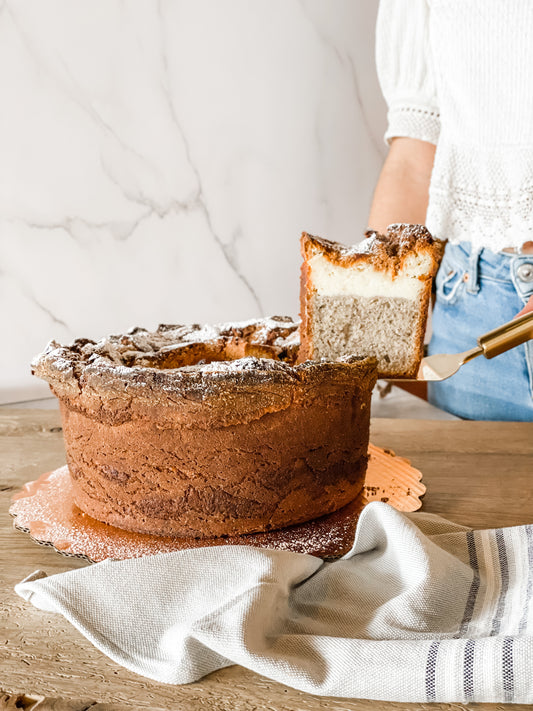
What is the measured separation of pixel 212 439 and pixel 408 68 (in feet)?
4.27

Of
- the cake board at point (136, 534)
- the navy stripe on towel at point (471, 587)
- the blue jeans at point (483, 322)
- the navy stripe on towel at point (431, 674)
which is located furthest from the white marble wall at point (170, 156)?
the navy stripe on towel at point (431, 674)

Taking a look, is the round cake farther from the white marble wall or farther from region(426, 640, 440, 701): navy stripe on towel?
the white marble wall

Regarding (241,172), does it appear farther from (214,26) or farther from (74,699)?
(74,699)

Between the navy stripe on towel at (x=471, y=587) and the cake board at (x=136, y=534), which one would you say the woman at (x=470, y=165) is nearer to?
the cake board at (x=136, y=534)

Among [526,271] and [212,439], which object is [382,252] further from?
[526,271]

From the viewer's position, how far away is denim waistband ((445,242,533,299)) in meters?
1.68

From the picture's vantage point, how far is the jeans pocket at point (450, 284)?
1843 millimetres

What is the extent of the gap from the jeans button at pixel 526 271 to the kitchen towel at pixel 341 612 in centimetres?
83

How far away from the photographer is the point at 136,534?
115 cm

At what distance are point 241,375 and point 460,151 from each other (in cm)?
97

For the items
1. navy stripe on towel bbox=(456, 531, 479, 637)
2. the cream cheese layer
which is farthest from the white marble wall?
navy stripe on towel bbox=(456, 531, 479, 637)

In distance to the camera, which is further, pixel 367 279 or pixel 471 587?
pixel 367 279

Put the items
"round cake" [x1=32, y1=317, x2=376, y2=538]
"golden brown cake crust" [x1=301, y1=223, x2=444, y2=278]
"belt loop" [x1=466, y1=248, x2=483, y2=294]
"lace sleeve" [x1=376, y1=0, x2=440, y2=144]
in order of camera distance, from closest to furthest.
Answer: "round cake" [x1=32, y1=317, x2=376, y2=538], "golden brown cake crust" [x1=301, y1=223, x2=444, y2=278], "belt loop" [x1=466, y1=248, x2=483, y2=294], "lace sleeve" [x1=376, y1=0, x2=440, y2=144]

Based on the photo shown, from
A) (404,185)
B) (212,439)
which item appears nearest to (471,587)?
(212,439)
